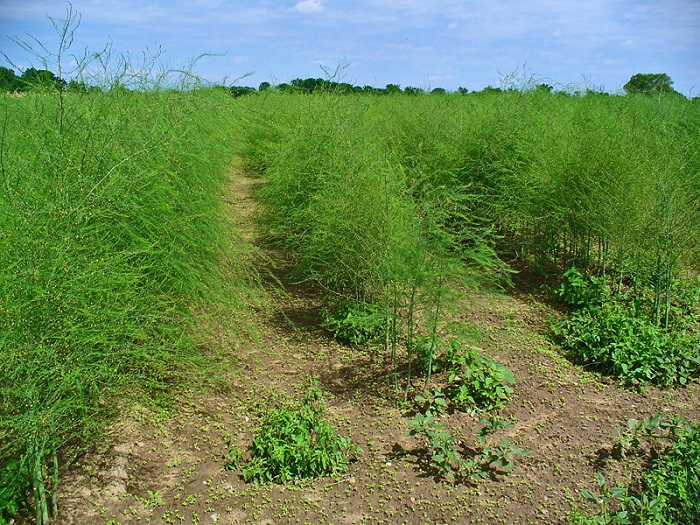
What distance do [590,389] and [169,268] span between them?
259 cm

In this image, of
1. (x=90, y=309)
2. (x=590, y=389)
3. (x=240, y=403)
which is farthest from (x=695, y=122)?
(x=90, y=309)

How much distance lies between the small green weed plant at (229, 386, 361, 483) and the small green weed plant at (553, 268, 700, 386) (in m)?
1.91

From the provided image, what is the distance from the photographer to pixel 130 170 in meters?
3.02

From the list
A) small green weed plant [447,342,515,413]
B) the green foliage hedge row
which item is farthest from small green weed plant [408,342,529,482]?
the green foliage hedge row

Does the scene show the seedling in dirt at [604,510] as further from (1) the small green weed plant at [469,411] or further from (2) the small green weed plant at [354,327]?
(2) the small green weed plant at [354,327]

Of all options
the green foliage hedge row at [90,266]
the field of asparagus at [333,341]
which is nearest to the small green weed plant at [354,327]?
the field of asparagus at [333,341]

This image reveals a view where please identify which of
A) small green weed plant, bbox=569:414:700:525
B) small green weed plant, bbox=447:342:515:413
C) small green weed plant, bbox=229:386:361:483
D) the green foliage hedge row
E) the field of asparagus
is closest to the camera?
the green foliage hedge row

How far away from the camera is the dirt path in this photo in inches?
101

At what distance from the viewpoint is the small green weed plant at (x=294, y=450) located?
2.75 m

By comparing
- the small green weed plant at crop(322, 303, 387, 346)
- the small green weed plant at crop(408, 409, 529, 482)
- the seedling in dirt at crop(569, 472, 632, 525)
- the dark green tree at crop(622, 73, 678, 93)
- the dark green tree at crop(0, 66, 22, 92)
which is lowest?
the seedling in dirt at crop(569, 472, 632, 525)

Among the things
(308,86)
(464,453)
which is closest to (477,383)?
(464,453)

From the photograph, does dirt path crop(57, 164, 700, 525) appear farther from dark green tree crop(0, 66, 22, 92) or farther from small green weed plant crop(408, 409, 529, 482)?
dark green tree crop(0, 66, 22, 92)

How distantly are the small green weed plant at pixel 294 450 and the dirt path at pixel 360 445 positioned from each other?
64 mm


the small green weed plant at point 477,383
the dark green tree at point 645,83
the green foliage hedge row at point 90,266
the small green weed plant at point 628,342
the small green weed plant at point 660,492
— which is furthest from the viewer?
the dark green tree at point 645,83
